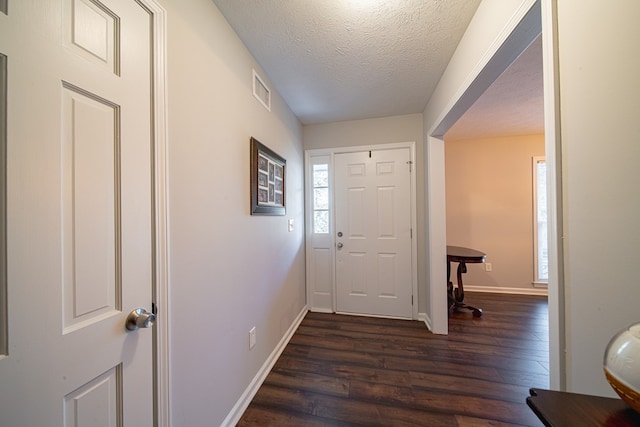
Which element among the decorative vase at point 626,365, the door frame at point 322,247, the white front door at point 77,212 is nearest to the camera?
the decorative vase at point 626,365

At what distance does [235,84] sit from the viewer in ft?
4.78

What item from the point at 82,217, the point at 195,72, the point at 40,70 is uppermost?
the point at 195,72

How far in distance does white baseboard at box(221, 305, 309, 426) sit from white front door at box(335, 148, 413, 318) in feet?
3.05

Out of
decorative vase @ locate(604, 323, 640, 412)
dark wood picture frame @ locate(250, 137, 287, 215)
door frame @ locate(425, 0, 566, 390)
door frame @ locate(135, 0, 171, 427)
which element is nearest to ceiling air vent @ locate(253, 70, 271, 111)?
dark wood picture frame @ locate(250, 137, 287, 215)

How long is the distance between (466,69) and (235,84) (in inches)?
58.8

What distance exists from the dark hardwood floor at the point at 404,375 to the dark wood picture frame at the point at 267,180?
1297 millimetres

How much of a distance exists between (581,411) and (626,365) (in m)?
0.13

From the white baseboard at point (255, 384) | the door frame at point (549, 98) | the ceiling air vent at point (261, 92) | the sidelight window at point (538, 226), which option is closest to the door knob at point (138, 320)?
the white baseboard at point (255, 384)

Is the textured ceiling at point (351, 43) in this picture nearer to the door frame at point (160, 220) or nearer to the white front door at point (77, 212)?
the door frame at point (160, 220)

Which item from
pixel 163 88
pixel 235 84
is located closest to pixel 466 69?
pixel 235 84

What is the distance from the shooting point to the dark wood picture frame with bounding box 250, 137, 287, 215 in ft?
5.37

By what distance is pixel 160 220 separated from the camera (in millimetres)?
886

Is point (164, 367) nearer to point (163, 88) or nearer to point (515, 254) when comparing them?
point (163, 88)

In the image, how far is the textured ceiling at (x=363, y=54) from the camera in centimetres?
130
